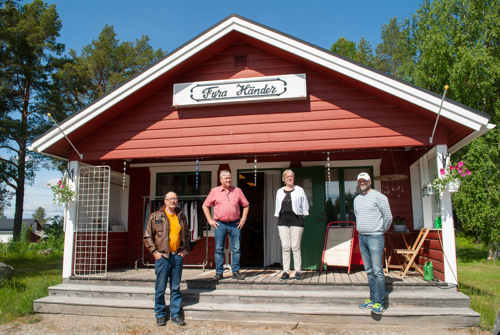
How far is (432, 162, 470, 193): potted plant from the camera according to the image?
Answer: 17.3 ft

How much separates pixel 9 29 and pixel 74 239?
17.3m

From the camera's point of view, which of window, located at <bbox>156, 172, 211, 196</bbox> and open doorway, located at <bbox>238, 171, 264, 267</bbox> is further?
open doorway, located at <bbox>238, 171, 264, 267</bbox>

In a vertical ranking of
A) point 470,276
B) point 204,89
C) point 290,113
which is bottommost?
point 470,276

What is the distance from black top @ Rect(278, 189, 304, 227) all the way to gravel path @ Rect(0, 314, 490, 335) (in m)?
1.54

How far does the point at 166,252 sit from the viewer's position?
15.9 ft

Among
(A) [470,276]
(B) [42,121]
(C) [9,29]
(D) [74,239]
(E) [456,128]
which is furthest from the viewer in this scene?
(B) [42,121]

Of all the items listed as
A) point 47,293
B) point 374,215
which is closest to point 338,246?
point 374,215

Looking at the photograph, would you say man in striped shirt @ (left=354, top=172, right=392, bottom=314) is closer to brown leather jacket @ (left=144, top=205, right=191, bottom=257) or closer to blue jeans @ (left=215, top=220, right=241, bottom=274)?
blue jeans @ (left=215, top=220, right=241, bottom=274)

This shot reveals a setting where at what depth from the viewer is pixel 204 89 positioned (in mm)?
6438

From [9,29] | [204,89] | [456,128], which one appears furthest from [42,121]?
[456,128]

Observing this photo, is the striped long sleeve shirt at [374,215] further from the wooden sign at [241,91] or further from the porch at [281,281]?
the wooden sign at [241,91]

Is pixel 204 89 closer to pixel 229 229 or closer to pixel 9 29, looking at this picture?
pixel 229 229

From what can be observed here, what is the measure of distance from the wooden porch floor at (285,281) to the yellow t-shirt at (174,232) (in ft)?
3.70

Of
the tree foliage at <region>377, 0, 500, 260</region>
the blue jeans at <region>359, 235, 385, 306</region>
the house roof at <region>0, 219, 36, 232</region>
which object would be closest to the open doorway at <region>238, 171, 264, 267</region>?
the blue jeans at <region>359, 235, 385, 306</region>
